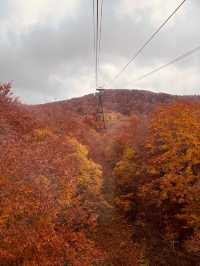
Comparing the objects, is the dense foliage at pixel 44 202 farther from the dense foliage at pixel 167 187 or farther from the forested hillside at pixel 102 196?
the dense foliage at pixel 167 187

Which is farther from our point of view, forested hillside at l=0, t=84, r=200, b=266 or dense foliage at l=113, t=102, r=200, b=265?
dense foliage at l=113, t=102, r=200, b=265

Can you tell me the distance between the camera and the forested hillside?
25609mm

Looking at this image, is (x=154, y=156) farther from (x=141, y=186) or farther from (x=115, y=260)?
(x=115, y=260)

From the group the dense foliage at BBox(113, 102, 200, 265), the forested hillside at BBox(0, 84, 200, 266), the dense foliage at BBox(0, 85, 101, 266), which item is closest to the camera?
the dense foliage at BBox(0, 85, 101, 266)

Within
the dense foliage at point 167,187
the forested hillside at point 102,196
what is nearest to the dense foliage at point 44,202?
the forested hillside at point 102,196

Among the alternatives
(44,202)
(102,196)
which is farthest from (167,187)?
(44,202)

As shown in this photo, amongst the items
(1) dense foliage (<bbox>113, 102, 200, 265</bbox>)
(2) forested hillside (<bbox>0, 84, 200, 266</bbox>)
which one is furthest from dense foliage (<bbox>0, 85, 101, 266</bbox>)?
(1) dense foliage (<bbox>113, 102, 200, 265</bbox>)

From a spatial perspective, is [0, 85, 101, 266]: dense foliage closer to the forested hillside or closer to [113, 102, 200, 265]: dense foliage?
the forested hillside

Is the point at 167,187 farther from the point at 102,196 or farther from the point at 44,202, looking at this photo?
the point at 44,202

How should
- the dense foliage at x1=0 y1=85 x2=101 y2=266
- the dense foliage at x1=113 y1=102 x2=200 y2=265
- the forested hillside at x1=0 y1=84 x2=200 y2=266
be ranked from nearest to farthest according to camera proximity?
the dense foliage at x1=0 y1=85 x2=101 y2=266, the forested hillside at x1=0 y1=84 x2=200 y2=266, the dense foliage at x1=113 y1=102 x2=200 y2=265

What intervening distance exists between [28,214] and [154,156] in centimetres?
2124

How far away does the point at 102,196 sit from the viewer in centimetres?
4297

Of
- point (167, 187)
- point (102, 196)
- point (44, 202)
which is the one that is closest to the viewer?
point (44, 202)

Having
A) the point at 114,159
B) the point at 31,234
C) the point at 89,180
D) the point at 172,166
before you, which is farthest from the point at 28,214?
the point at 114,159
